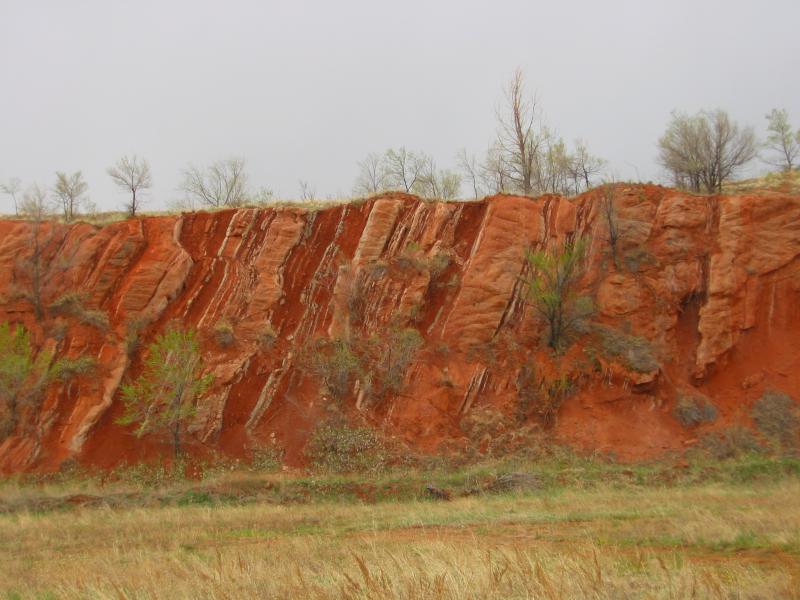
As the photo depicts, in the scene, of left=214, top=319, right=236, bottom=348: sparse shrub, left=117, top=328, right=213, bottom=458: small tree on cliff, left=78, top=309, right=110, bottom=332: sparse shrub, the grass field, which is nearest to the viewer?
the grass field

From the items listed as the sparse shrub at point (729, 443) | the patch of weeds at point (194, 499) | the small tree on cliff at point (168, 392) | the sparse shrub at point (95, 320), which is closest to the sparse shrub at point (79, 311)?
the sparse shrub at point (95, 320)

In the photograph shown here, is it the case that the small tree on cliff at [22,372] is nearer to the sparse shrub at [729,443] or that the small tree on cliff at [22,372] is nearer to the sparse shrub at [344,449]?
the sparse shrub at [344,449]

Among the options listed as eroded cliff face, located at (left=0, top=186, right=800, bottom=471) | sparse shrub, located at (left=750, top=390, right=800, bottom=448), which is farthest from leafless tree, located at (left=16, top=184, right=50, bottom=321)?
sparse shrub, located at (left=750, top=390, right=800, bottom=448)

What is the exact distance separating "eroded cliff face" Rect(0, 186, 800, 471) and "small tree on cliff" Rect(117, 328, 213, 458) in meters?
0.61

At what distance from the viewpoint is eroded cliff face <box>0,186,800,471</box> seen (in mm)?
20016

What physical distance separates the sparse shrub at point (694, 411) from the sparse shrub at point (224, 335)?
14681 mm

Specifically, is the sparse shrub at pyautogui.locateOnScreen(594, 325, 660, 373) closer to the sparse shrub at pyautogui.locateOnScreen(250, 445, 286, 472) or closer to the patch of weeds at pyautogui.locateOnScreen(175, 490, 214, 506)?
the sparse shrub at pyautogui.locateOnScreen(250, 445, 286, 472)

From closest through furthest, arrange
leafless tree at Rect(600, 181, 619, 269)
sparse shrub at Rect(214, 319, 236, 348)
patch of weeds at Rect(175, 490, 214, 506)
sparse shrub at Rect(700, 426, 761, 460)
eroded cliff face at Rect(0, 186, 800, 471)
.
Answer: patch of weeds at Rect(175, 490, 214, 506) → sparse shrub at Rect(700, 426, 761, 460) → eroded cliff face at Rect(0, 186, 800, 471) → sparse shrub at Rect(214, 319, 236, 348) → leafless tree at Rect(600, 181, 619, 269)

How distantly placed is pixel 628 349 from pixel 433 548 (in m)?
15.8

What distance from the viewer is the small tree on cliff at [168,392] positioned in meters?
19.1

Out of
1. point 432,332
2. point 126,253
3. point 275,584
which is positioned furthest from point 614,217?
point 275,584

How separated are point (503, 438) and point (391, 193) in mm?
11549

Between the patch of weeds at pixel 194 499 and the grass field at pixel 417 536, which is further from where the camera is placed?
the patch of weeds at pixel 194 499

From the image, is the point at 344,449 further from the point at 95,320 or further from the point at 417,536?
the point at 95,320
